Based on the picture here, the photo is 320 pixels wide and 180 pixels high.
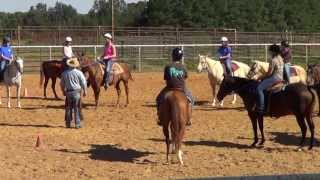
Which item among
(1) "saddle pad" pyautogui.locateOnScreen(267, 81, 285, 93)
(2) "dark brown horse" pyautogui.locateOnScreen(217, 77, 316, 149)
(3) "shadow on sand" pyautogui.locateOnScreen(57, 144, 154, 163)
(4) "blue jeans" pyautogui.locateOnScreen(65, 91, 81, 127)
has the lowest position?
(3) "shadow on sand" pyautogui.locateOnScreen(57, 144, 154, 163)

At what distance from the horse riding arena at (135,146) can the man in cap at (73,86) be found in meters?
0.46

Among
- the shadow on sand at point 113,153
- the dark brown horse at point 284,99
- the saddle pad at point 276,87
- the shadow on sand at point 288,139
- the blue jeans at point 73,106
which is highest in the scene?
the saddle pad at point 276,87

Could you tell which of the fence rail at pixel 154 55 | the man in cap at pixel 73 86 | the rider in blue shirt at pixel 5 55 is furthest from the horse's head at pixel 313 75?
the fence rail at pixel 154 55

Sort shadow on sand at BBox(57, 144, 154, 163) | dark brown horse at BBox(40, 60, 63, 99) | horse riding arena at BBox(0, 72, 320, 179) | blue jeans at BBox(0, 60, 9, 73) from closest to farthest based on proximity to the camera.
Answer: horse riding arena at BBox(0, 72, 320, 179)
shadow on sand at BBox(57, 144, 154, 163)
blue jeans at BBox(0, 60, 9, 73)
dark brown horse at BBox(40, 60, 63, 99)

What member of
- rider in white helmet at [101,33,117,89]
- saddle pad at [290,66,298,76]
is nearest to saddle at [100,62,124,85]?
rider in white helmet at [101,33,117,89]

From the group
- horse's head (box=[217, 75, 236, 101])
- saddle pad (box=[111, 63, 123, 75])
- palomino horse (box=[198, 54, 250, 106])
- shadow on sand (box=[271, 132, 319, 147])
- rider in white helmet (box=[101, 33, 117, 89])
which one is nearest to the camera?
horse's head (box=[217, 75, 236, 101])

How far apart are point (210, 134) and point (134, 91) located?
32.1ft

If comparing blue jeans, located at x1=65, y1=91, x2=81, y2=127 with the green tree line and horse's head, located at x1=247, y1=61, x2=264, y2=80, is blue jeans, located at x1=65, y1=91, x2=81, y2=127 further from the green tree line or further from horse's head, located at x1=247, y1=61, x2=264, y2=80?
the green tree line

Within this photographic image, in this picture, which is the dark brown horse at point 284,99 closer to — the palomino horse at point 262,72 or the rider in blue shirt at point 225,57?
the palomino horse at point 262,72

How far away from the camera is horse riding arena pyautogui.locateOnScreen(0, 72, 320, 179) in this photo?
10.2 metres

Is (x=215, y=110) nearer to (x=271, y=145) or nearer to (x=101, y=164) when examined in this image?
(x=271, y=145)

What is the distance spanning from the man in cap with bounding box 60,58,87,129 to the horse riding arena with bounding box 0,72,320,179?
0.46m

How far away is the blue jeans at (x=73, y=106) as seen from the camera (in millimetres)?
14602

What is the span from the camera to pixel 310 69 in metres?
17.7
